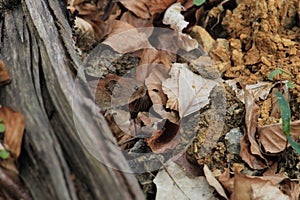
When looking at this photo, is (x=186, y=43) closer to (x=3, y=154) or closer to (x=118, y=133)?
(x=118, y=133)

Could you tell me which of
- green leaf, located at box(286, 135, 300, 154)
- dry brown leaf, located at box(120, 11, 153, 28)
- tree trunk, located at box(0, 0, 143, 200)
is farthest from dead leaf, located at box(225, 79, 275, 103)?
tree trunk, located at box(0, 0, 143, 200)

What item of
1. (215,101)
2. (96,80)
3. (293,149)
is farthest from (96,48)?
(293,149)

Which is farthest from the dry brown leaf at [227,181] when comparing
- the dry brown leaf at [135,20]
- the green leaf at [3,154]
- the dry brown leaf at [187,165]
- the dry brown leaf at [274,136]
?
the dry brown leaf at [135,20]

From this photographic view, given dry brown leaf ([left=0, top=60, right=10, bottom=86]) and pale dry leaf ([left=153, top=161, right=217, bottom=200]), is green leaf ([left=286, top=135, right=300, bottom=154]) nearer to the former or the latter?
pale dry leaf ([left=153, top=161, right=217, bottom=200])

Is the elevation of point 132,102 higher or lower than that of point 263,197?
higher

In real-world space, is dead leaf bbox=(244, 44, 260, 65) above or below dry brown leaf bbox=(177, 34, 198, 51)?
below

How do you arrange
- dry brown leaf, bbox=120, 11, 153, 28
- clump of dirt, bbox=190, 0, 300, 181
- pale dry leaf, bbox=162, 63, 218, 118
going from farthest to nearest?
dry brown leaf, bbox=120, 11, 153, 28 → clump of dirt, bbox=190, 0, 300, 181 → pale dry leaf, bbox=162, 63, 218, 118

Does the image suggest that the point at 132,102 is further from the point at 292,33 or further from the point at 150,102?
the point at 292,33
